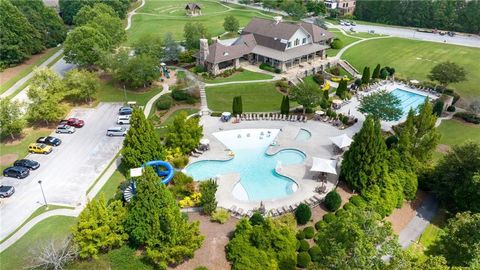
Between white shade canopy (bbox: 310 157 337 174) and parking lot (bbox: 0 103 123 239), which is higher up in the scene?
white shade canopy (bbox: 310 157 337 174)

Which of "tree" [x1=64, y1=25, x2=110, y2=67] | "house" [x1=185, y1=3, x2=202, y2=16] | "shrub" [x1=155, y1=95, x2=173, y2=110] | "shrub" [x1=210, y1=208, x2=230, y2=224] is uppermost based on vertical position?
"house" [x1=185, y1=3, x2=202, y2=16]

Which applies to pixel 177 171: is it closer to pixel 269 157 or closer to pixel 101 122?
pixel 269 157

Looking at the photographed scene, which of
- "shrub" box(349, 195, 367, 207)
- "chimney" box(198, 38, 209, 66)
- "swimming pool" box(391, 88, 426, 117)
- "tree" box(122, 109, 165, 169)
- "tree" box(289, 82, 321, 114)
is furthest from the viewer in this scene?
"chimney" box(198, 38, 209, 66)

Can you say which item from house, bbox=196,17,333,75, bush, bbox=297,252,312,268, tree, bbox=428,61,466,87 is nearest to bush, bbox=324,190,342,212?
bush, bbox=297,252,312,268

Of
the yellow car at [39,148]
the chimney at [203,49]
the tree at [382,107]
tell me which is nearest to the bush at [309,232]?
the tree at [382,107]

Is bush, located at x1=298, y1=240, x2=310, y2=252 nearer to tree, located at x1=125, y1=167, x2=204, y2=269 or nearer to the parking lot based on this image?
tree, located at x1=125, y1=167, x2=204, y2=269

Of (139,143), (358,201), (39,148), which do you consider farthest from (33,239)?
(358,201)

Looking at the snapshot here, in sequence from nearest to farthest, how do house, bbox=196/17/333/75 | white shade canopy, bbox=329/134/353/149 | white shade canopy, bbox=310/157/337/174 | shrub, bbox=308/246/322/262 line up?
shrub, bbox=308/246/322/262
white shade canopy, bbox=310/157/337/174
white shade canopy, bbox=329/134/353/149
house, bbox=196/17/333/75
